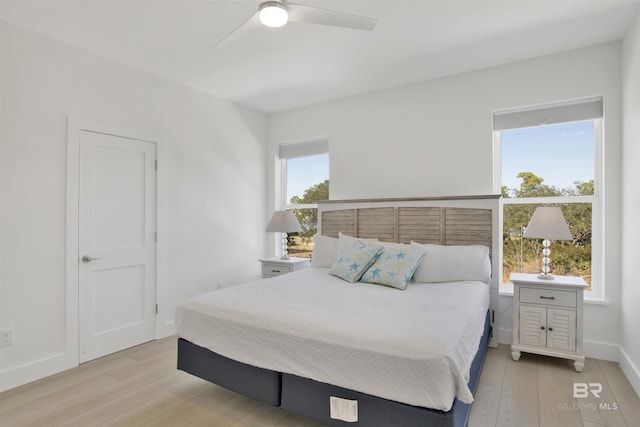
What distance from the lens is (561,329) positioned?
2.71 m

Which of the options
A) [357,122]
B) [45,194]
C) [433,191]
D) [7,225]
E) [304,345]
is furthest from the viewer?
[357,122]

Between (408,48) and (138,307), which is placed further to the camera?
(138,307)

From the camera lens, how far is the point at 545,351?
108 inches

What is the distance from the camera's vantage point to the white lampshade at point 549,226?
107 inches

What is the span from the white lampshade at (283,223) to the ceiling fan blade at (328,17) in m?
2.47

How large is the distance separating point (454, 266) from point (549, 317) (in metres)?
0.82

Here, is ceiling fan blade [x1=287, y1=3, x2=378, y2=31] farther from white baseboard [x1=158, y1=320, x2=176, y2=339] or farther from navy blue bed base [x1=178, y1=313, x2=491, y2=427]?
white baseboard [x1=158, y1=320, x2=176, y2=339]

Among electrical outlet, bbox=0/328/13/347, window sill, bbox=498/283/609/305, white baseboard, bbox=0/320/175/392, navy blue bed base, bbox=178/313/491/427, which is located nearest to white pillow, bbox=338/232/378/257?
window sill, bbox=498/283/609/305

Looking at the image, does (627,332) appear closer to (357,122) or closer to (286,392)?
(286,392)

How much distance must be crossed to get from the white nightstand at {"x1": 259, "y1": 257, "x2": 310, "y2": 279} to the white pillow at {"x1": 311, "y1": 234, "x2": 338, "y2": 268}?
41cm

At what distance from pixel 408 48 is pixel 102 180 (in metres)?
2.95

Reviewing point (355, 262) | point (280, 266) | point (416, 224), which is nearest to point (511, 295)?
point (416, 224)

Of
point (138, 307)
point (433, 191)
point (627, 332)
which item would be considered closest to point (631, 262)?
point (627, 332)

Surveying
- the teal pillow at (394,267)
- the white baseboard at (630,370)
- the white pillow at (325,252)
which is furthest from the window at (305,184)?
the white baseboard at (630,370)
